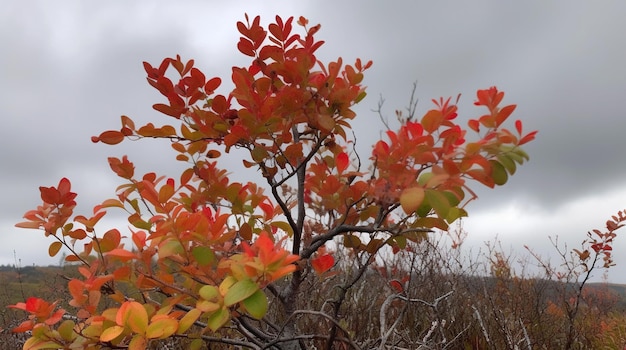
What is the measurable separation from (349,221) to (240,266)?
25.2 inches

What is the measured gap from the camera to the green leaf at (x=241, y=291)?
89 cm

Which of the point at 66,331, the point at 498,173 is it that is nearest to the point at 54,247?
the point at 66,331

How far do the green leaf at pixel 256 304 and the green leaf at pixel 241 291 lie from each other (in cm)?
2

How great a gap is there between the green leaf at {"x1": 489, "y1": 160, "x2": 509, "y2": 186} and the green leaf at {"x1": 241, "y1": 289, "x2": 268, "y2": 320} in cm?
54

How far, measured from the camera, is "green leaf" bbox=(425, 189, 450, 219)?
925 millimetres

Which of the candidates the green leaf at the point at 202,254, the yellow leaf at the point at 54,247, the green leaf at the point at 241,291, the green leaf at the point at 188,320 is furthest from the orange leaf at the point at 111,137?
the green leaf at the point at 241,291

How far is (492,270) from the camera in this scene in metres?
7.39

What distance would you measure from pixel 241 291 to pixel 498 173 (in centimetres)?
58

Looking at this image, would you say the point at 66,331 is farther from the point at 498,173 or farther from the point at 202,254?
the point at 498,173

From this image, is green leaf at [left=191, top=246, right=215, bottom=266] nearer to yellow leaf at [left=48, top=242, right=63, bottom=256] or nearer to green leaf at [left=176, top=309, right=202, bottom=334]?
green leaf at [left=176, top=309, right=202, bottom=334]

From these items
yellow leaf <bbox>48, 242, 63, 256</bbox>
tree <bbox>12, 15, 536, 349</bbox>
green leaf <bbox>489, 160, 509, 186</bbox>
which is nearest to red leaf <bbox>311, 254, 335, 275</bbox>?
tree <bbox>12, 15, 536, 349</bbox>

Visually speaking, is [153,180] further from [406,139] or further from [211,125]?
[406,139]

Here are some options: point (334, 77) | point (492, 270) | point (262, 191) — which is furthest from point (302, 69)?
point (492, 270)

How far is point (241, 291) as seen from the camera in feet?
2.96
